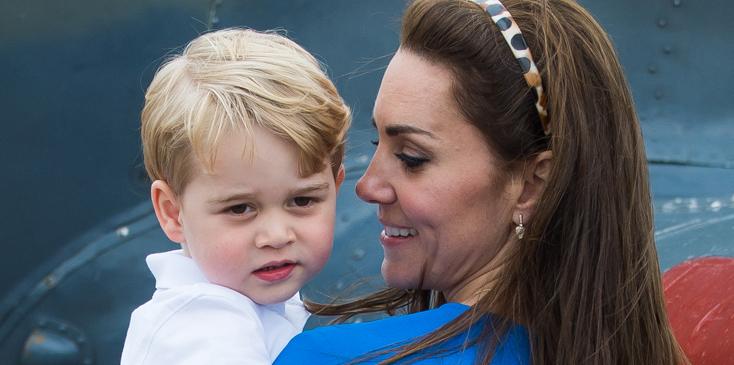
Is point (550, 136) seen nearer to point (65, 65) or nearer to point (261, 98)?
point (261, 98)

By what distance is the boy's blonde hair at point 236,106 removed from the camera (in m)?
1.77

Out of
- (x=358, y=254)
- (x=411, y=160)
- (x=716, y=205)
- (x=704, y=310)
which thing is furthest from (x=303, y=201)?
(x=716, y=205)

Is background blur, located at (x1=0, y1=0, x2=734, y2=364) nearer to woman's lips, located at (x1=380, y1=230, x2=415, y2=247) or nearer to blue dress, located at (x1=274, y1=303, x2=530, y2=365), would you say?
woman's lips, located at (x1=380, y1=230, x2=415, y2=247)

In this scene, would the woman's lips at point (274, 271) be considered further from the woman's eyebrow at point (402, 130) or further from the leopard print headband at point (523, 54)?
the leopard print headband at point (523, 54)

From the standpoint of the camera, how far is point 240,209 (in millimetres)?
1813

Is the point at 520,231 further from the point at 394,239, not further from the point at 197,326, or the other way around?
the point at 197,326

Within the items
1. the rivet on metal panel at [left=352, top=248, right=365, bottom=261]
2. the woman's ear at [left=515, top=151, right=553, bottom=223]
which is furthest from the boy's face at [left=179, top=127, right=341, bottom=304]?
the rivet on metal panel at [left=352, top=248, right=365, bottom=261]

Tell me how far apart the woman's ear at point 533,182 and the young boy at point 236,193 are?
34 centimetres

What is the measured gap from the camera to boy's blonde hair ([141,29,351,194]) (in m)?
1.77

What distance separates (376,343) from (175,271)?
18.5 inches

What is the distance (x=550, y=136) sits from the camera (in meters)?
1.73

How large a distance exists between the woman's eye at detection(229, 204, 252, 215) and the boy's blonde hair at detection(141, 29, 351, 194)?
89 mm

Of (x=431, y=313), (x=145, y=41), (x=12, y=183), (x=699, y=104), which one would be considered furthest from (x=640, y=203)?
(x=12, y=183)

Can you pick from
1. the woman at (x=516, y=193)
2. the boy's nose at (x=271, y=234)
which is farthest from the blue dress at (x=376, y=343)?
the boy's nose at (x=271, y=234)
